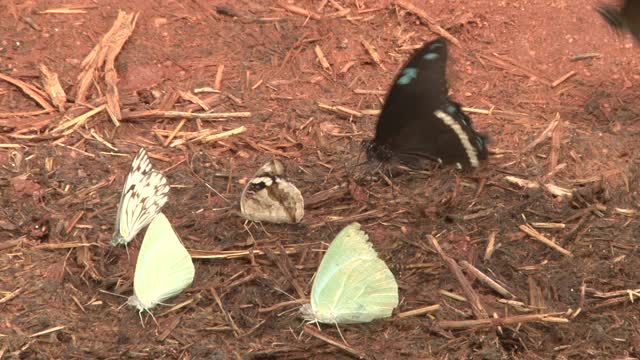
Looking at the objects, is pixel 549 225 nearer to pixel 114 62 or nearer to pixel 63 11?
pixel 114 62

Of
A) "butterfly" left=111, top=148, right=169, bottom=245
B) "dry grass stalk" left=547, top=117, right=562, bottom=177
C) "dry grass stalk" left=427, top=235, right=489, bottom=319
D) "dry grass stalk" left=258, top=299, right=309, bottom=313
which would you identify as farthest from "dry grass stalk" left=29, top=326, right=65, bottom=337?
"dry grass stalk" left=547, top=117, right=562, bottom=177

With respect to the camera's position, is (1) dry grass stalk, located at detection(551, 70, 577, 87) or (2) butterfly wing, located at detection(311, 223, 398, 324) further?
(1) dry grass stalk, located at detection(551, 70, 577, 87)

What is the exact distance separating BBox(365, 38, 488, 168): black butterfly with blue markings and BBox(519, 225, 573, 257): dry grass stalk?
451 mm

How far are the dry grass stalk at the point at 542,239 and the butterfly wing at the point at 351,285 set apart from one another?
2.37 ft

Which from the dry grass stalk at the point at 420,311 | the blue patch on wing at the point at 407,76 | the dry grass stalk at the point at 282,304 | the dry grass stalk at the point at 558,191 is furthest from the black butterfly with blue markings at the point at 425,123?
the dry grass stalk at the point at 282,304

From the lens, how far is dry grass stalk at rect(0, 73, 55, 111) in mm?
4195

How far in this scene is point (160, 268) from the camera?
3.26m

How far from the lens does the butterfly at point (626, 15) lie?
330cm

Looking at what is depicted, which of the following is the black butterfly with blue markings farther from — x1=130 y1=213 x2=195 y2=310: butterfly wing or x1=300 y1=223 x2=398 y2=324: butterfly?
x1=130 y1=213 x2=195 y2=310: butterfly wing

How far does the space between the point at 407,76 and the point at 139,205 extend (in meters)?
1.40

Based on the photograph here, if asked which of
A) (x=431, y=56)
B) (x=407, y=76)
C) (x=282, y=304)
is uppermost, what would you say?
(x=431, y=56)

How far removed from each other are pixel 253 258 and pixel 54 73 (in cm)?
175

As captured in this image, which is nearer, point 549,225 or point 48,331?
point 48,331

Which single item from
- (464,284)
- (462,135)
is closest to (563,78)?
(462,135)
